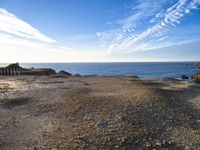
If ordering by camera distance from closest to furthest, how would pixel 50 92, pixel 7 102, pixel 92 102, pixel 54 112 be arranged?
1. pixel 54 112
2. pixel 92 102
3. pixel 7 102
4. pixel 50 92

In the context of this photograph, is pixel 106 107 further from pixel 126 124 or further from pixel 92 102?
pixel 126 124

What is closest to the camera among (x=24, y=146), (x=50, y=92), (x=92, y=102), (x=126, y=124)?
(x=24, y=146)

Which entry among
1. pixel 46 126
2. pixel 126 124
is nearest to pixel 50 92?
pixel 46 126

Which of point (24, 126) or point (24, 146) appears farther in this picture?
point (24, 126)

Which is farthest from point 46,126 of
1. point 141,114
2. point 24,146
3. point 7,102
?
point 7,102

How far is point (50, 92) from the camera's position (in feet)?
88.1

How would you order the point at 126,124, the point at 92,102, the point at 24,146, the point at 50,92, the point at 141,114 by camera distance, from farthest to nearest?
the point at 50,92 < the point at 92,102 < the point at 141,114 < the point at 126,124 < the point at 24,146

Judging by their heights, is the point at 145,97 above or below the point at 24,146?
above

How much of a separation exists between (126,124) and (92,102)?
5.60 m

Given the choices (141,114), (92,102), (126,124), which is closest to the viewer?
(126,124)

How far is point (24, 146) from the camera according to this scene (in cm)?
1316

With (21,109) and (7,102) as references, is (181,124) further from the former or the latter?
(7,102)

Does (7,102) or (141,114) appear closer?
(141,114)

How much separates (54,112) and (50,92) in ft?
26.9
